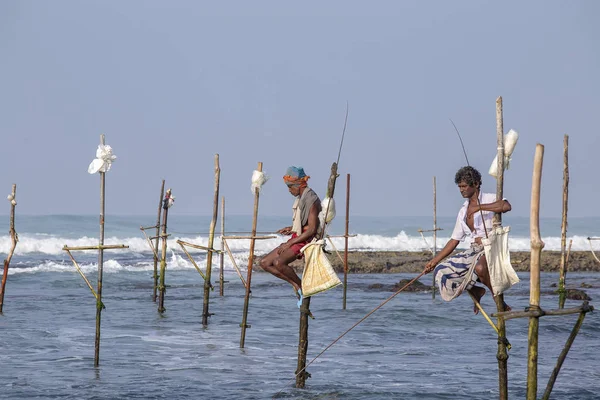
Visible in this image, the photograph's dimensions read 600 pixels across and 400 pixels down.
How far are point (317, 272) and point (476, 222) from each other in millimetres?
2052

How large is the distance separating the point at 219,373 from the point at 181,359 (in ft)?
3.99

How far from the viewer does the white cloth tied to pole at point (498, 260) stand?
Result: 25.5ft

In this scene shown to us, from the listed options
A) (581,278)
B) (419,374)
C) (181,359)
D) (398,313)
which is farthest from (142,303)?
(581,278)

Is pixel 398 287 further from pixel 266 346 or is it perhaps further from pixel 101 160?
pixel 101 160

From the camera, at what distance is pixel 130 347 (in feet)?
46.1

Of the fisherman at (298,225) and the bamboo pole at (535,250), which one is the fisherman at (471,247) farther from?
the fisherman at (298,225)

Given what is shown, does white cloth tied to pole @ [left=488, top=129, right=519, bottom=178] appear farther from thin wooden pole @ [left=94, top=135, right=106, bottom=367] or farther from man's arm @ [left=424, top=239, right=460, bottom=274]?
thin wooden pole @ [left=94, top=135, right=106, bottom=367]

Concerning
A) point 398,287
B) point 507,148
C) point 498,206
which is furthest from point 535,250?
point 398,287

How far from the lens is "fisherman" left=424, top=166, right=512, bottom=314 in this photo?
795 centimetres

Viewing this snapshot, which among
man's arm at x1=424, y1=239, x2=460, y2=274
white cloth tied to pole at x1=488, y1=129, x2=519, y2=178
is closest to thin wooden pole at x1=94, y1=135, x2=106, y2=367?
man's arm at x1=424, y1=239, x2=460, y2=274

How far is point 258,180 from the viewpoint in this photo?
12188 mm

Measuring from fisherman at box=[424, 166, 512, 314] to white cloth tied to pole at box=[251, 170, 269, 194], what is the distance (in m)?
4.49

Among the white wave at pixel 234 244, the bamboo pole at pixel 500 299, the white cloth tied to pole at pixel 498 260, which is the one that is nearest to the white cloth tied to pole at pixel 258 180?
the bamboo pole at pixel 500 299

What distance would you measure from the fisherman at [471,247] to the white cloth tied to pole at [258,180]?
4490 millimetres
